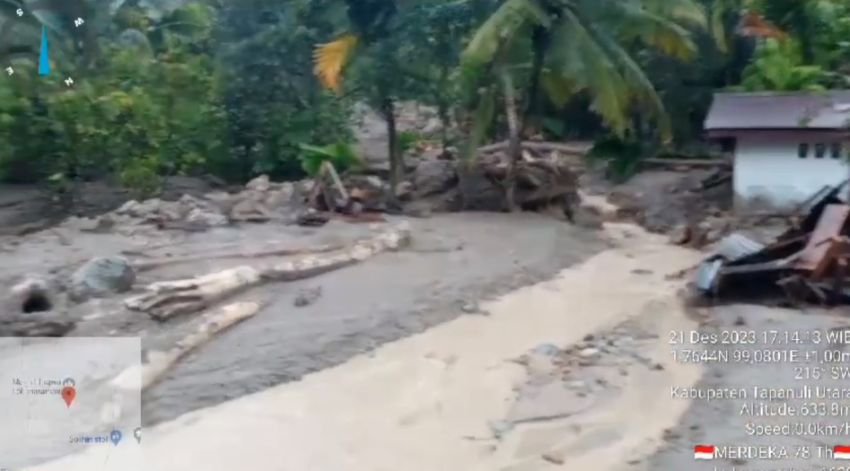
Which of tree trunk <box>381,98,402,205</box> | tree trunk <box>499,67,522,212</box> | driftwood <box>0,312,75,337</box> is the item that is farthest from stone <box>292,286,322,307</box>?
tree trunk <box>381,98,402,205</box>

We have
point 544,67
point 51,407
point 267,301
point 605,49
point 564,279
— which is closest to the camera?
point 51,407

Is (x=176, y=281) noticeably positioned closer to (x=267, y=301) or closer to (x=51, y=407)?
(x=267, y=301)

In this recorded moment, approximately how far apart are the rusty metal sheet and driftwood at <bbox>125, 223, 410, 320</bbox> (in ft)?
11.5

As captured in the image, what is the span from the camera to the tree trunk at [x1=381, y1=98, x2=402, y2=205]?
12.8m

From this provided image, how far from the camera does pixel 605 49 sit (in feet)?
37.7

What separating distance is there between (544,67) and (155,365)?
24.5 ft

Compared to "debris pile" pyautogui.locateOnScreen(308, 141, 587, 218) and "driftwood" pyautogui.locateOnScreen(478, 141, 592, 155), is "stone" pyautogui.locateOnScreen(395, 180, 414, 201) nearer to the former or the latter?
"debris pile" pyautogui.locateOnScreen(308, 141, 587, 218)

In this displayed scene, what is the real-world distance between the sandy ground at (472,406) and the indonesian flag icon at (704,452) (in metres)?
0.42

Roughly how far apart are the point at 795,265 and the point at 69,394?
5.27m

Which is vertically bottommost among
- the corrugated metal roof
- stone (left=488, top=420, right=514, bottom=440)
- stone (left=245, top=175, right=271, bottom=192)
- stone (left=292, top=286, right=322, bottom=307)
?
stone (left=245, top=175, right=271, bottom=192)

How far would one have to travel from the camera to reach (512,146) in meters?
12.2

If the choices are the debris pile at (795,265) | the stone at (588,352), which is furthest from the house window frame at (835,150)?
the stone at (588,352)

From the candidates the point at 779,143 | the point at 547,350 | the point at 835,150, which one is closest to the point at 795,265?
the point at 547,350

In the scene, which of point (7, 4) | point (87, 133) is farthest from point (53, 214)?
point (7, 4)
